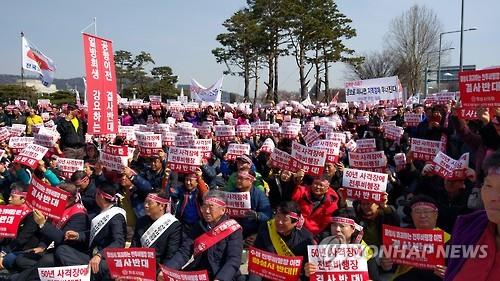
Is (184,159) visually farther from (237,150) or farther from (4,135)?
(4,135)

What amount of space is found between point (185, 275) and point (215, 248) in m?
0.66

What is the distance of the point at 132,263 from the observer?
4.36 metres

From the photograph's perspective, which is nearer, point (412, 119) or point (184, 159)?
point (184, 159)

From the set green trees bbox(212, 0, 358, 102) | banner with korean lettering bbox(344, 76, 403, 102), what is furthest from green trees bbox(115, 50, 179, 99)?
banner with korean lettering bbox(344, 76, 403, 102)

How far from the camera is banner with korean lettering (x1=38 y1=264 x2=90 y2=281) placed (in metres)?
4.48

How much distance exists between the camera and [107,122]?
30.3ft

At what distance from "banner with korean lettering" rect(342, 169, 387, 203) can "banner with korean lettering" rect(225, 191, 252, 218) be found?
1117 mm

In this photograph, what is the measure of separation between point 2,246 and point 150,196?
198 cm

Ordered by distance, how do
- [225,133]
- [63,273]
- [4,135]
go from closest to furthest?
[63,273], [4,135], [225,133]

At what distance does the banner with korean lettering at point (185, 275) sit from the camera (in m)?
4.15

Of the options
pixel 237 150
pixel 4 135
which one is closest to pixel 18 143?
pixel 4 135

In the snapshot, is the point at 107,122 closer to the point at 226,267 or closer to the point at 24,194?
the point at 24,194

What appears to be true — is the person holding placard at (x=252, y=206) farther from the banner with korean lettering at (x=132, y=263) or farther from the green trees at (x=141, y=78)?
the green trees at (x=141, y=78)

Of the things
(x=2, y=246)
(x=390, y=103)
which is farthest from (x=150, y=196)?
(x=390, y=103)
